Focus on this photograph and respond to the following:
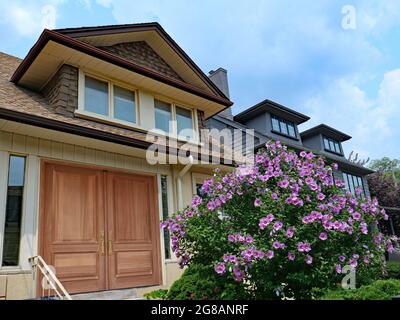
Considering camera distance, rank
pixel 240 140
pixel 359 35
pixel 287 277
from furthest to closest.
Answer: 1. pixel 240 140
2. pixel 359 35
3. pixel 287 277

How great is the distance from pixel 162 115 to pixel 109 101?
1.45 meters

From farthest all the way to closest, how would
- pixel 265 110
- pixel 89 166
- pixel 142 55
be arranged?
pixel 265 110, pixel 142 55, pixel 89 166

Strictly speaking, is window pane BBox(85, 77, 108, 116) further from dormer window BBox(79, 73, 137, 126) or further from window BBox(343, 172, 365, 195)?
window BBox(343, 172, 365, 195)

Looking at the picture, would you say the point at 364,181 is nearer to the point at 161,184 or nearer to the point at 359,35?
the point at 359,35

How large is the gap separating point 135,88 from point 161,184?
2.26 meters

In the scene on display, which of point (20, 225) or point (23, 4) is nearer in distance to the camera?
point (20, 225)

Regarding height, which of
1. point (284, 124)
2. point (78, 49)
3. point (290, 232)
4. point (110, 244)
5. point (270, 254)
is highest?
point (284, 124)

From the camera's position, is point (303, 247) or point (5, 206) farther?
point (5, 206)

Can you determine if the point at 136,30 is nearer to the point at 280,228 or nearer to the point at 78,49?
the point at 78,49

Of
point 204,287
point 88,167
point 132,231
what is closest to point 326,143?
point 132,231

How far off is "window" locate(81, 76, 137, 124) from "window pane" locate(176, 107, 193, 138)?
1.30 metres

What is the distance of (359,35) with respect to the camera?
747cm

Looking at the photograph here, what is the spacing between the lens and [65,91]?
6211 mm
